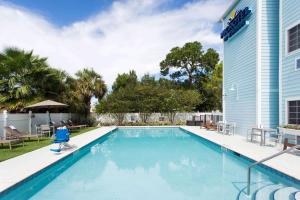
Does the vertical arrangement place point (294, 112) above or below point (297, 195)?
above

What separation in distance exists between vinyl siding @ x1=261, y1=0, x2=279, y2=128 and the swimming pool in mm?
3471

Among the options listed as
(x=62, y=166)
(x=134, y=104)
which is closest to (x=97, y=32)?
(x=134, y=104)

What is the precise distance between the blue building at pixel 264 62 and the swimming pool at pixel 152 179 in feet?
11.0

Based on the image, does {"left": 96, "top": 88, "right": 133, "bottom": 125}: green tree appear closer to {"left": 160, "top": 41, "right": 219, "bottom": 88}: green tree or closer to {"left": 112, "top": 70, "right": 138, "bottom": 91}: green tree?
{"left": 160, "top": 41, "right": 219, "bottom": 88}: green tree

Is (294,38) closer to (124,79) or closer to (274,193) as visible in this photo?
(274,193)

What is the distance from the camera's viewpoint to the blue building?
1053 cm

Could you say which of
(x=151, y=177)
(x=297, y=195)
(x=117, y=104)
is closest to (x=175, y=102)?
(x=117, y=104)

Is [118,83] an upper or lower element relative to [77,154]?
upper

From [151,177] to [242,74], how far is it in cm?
912

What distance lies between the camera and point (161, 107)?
25750 mm

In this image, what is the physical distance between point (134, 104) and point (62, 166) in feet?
57.8

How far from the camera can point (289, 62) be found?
10.6 m

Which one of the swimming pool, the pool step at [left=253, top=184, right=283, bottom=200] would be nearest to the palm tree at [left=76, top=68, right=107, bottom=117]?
the swimming pool

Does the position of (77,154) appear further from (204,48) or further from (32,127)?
(204,48)
